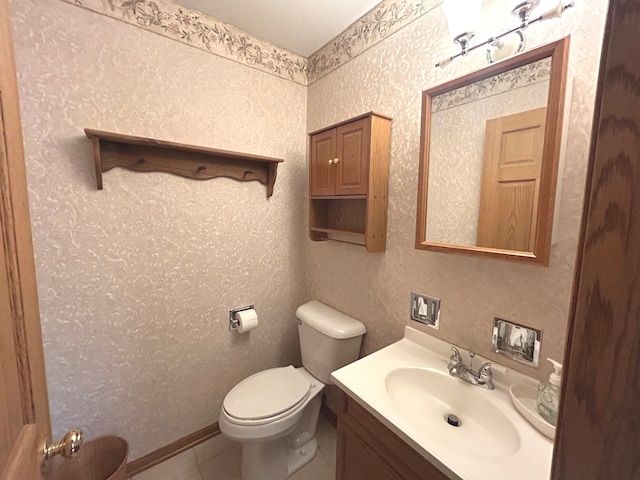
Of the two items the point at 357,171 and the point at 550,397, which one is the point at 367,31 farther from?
the point at 550,397

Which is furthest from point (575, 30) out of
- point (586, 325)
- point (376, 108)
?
point (586, 325)

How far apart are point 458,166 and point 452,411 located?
0.90 meters

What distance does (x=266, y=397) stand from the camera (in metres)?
1.33

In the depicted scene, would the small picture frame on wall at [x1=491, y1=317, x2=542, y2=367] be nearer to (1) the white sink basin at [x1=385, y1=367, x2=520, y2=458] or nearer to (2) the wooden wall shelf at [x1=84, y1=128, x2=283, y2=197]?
(1) the white sink basin at [x1=385, y1=367, x2=520, y2=458]

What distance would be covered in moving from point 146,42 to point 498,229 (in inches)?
66.5

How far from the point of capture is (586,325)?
0.33 meters

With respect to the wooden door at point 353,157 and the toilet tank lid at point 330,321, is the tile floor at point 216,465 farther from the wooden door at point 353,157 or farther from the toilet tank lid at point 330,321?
the wooden door at point 353,157

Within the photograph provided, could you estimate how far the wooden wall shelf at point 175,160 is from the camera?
117 cm

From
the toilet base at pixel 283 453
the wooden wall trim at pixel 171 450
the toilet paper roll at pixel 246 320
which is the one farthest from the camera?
the toilet paper roll at pixel 246 320

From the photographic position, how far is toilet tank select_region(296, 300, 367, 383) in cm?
144

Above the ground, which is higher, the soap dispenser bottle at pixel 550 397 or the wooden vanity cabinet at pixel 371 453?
the soap dispenser bottle at pixel 550 397

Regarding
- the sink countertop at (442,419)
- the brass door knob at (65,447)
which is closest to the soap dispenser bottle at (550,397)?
the sink countertop at (442,419)

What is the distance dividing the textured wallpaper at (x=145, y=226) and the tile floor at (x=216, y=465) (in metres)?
0.11

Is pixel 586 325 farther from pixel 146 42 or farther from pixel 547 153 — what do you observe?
pixel 146 42
